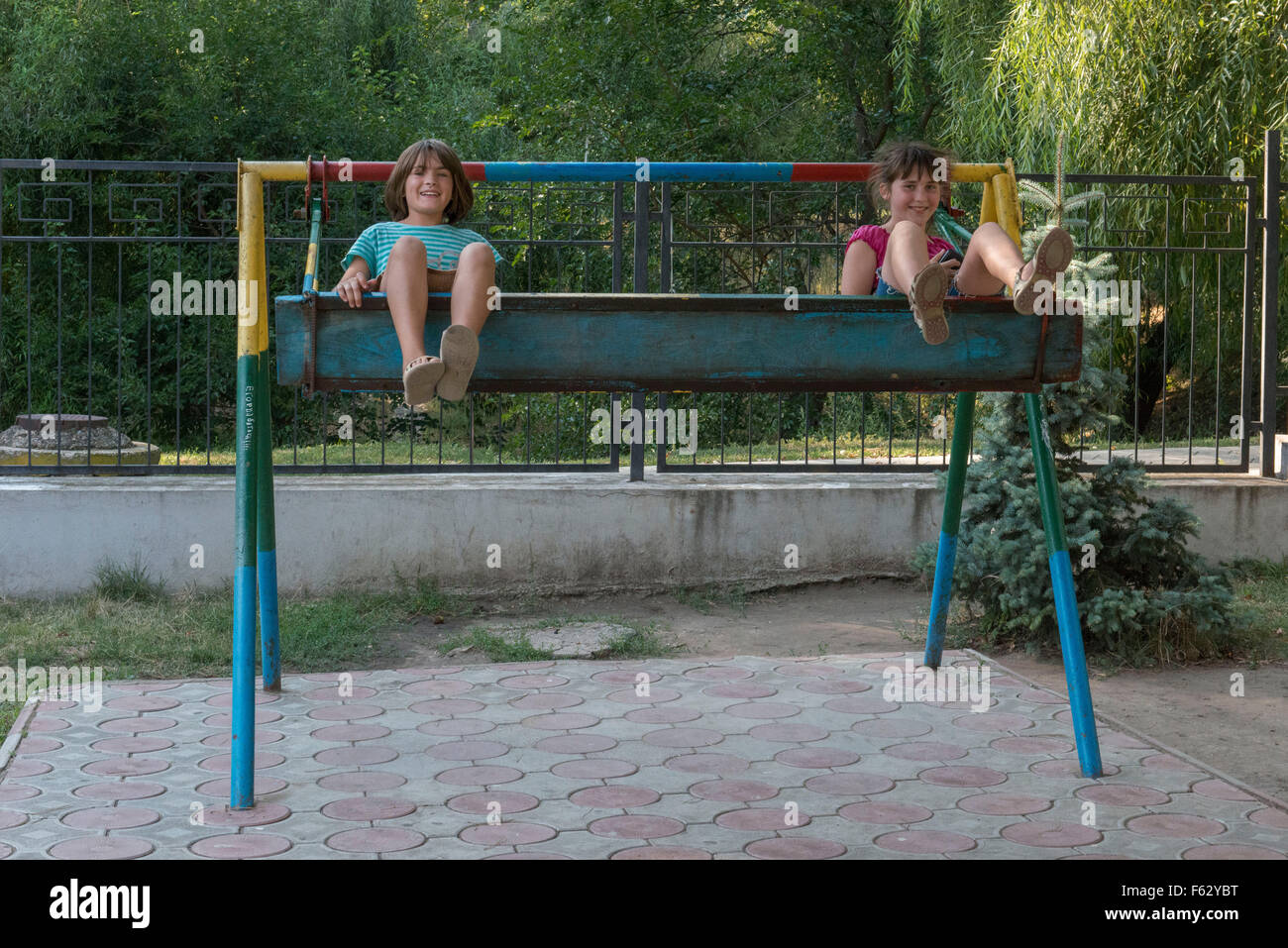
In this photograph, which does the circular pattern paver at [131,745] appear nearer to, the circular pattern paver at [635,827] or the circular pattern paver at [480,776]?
the circular pattern paver at [480,776]

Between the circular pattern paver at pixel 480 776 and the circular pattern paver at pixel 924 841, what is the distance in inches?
42.2

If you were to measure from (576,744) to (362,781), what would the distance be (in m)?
0.70

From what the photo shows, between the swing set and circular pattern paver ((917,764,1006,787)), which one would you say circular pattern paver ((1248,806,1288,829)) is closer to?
circular pattern paver ((917,764,1006,787))

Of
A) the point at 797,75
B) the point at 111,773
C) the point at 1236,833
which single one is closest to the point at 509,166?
the point at 111,773

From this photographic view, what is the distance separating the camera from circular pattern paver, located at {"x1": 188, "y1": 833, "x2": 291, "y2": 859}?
10.2 feet

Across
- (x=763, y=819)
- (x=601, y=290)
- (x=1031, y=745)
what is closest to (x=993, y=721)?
(x=1031, y=745)

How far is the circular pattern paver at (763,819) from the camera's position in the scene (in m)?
3.34

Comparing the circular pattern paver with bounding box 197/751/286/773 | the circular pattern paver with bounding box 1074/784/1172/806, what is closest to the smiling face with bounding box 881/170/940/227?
the circular pattern paver with bounding box 1074/784/1172/806

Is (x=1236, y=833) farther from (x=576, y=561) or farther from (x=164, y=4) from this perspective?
(x=164, y=4)

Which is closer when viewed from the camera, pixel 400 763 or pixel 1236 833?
pixel 1236 833

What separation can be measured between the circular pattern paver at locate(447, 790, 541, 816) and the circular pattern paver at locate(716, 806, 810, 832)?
505 mm

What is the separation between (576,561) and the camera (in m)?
6.85

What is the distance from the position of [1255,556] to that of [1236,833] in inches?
175

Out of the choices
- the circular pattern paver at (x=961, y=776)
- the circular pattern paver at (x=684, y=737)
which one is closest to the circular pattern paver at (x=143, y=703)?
the circular pattern paver at (x=684, y=737)
